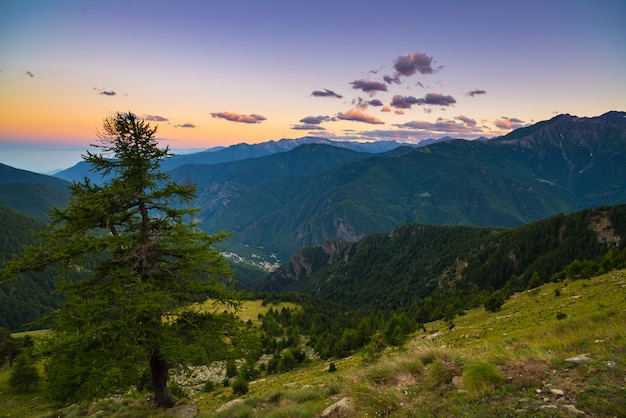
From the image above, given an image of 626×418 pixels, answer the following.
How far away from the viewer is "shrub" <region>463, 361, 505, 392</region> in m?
8.65

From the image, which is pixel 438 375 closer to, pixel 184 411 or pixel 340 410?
pixel 340 410

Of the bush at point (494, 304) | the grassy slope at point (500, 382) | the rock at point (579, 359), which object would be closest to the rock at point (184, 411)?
the grassy slope at point (500, 382)

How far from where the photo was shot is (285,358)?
44.1 meters

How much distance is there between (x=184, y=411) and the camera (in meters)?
16.2

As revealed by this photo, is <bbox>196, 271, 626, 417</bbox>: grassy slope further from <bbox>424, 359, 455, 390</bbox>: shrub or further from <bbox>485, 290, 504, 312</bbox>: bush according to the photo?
<bbox>485, 290, 504, 312</bbox>: bush

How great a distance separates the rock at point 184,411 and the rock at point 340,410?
28.9ft

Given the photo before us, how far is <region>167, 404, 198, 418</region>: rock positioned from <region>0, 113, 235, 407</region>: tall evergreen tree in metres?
0.71

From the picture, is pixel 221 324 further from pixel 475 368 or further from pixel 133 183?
pixel 475 368

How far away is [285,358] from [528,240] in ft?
505

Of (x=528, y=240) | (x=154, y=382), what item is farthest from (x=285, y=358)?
(x=528, y=240)

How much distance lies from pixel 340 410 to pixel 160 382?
11.8 m

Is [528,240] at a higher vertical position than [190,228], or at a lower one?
lower

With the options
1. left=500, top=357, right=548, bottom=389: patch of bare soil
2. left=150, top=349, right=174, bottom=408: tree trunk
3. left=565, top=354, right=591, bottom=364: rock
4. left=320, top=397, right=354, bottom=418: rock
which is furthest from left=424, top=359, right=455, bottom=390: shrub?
left=150, top=349, right=174, bottom=408: tree trunk

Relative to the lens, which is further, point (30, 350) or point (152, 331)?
point (152, 331)
